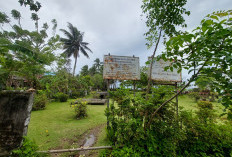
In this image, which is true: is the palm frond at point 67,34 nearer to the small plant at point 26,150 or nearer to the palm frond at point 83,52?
the palm frond at point 83,52

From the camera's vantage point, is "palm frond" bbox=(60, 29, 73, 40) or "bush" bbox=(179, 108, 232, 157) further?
"palm frond" bbox=(60, 29, 73, 40)

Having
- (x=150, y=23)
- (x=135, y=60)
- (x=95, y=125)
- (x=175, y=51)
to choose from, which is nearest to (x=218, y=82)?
(x=175, y=51)

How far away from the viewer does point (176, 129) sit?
2.21m

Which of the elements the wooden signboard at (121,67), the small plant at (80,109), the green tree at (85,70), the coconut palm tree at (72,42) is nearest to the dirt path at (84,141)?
the small plant at (80,109)

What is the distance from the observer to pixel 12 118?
6.91 feet

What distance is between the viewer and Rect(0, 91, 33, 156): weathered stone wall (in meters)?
2.04

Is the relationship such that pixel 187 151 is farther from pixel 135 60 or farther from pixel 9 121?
pixel 9 121

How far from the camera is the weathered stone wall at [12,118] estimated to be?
2045 mm

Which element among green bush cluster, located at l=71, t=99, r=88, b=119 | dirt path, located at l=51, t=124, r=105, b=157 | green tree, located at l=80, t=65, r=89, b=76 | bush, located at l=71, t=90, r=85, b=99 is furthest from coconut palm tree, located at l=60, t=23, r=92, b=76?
dirt path, located at l=51, t=124, r=105, b=157

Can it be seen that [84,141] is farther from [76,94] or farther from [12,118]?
[76,94]

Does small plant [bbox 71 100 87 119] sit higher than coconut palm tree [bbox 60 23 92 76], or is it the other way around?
coconut palm tree [bbox 60 23 92 76]

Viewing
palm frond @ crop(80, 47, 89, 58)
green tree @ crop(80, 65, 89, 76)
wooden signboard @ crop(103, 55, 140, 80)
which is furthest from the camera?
green tree @ crop(80, 65, 89, 76)

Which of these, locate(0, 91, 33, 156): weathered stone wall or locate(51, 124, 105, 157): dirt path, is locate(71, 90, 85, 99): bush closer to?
locate(51, 124, 105, 157): dirt path

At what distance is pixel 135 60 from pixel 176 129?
2.28 m
